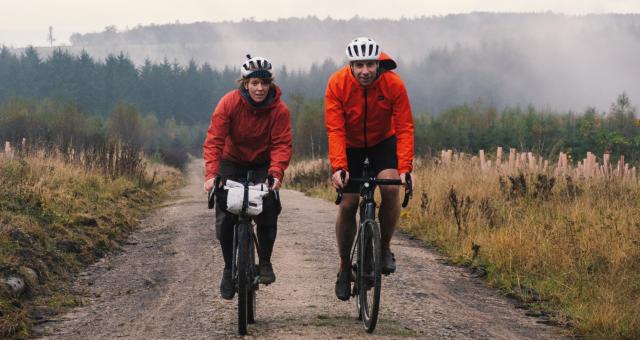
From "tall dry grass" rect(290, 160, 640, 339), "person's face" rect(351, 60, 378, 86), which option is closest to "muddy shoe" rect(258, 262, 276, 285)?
"person's face" rect(351, 60, 378, 86)

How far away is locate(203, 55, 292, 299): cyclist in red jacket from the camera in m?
5.80

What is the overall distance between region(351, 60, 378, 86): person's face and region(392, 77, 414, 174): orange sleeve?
0.67ft

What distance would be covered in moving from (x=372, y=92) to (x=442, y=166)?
488 inches

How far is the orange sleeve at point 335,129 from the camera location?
5676 millimetres

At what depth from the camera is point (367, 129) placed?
5988 millimetres

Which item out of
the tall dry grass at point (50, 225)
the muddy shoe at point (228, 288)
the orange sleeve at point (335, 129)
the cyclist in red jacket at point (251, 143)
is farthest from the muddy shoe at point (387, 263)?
the tall dry grass at point (50, 225)

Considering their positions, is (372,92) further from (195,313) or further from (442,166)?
(442,166)

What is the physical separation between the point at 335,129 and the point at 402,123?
0.53 metres

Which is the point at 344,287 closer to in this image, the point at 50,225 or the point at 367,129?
the point at 367,129

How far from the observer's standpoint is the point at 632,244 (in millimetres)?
8375

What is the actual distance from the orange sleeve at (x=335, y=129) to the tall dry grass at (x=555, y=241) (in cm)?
234

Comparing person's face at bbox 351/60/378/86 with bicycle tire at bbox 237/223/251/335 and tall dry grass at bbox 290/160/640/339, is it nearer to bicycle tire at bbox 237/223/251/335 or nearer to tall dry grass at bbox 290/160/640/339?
bicycle tire at bbox 237/223/251/335

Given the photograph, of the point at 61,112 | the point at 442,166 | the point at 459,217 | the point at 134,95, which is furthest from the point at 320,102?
the point at 459,217

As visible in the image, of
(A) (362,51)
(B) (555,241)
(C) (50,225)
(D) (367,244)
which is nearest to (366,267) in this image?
(D) (367,244)
